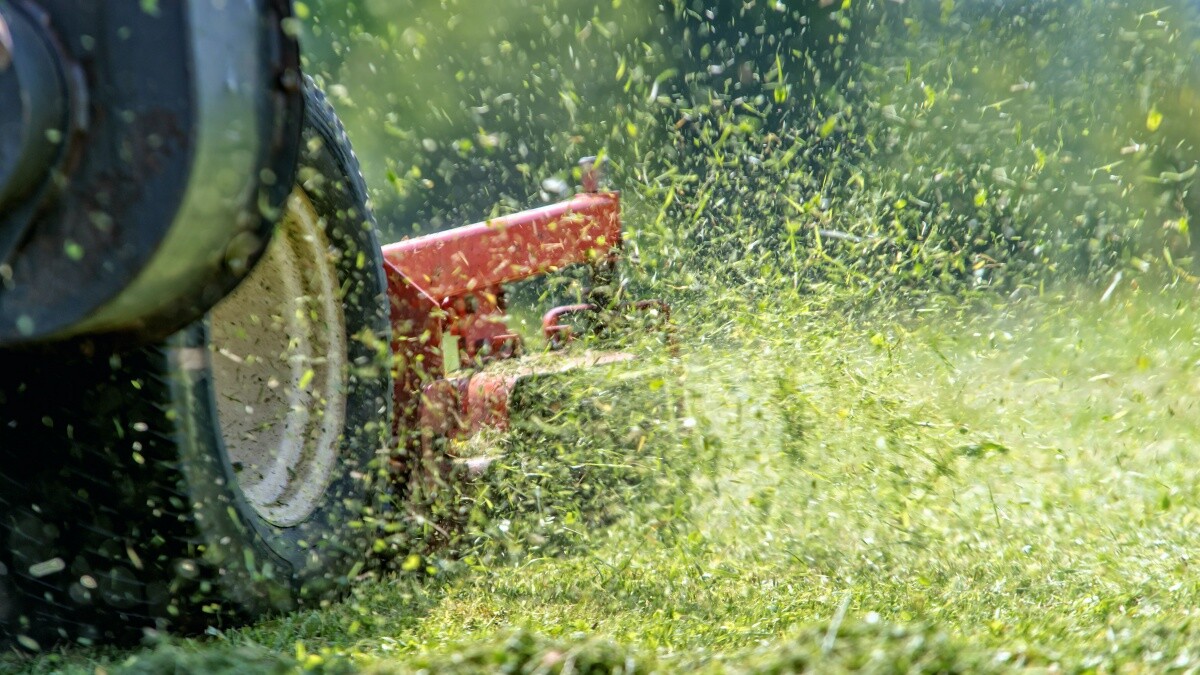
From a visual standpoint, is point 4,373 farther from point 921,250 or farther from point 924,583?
point 921,250

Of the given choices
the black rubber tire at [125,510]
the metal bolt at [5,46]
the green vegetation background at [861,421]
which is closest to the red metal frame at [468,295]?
the green vegetation background at [861,421]

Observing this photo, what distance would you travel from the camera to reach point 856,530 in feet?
10.4

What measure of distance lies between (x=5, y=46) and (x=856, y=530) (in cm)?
230

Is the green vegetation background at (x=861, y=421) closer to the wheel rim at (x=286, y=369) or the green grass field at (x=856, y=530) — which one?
the green grass field at (x=856, y=530)

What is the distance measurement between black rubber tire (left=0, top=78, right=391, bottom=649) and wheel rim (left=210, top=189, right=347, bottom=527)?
28 centimetres

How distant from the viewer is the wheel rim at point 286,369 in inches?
111

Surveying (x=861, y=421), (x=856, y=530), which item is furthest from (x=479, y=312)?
(x=856, y=530)

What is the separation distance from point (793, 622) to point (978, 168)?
2.51 metres

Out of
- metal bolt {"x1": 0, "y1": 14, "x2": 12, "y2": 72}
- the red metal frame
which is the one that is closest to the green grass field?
the red metal frame

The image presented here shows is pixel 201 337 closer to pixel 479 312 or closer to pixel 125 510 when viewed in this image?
pixel 125 510

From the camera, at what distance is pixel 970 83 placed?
4547 mm

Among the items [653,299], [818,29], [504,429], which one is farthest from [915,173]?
[818,29]

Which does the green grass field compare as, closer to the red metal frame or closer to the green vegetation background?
the green vegetation background

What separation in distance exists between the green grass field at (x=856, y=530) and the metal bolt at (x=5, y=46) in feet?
3.21
